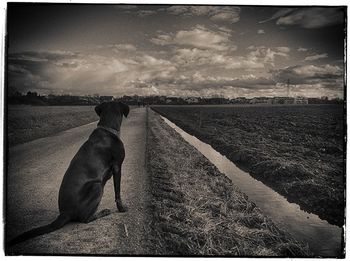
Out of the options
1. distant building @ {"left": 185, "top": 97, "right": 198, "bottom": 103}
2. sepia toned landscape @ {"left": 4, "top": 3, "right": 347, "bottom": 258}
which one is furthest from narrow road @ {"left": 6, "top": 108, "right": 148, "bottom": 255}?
distant building @ {"left": 185, "top": 97, "right": 198, "bottom": 103}

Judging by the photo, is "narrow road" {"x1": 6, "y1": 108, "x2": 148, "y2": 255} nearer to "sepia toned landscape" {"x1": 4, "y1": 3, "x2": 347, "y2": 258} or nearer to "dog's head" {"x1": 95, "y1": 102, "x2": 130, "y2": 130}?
"sepia toned landscape" {"x1": 4, "y1": 3, "x2": 347, "y2": 258}

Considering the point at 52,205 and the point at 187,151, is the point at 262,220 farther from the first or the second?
the point at 52,205

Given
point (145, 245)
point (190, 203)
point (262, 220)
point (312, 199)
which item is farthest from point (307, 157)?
point (145, 245)

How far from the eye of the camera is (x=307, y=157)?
17.9 feet

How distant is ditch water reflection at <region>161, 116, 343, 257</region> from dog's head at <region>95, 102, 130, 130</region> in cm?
124

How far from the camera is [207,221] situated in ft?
15.6

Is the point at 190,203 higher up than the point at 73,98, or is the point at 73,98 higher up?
the point at 73,98

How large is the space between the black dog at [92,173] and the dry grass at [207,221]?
2.39ft

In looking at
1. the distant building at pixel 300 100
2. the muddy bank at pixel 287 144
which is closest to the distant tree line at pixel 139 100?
the distant building at pixel 300 100

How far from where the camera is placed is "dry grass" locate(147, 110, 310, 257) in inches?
173

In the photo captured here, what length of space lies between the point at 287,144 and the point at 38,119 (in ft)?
13.5

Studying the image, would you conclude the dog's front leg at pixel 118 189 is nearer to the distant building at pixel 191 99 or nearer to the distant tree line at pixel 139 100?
the distant tree line at pixel 139 100

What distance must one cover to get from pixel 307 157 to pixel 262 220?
4.46 ft

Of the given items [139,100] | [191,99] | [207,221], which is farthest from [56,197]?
[191,99]
